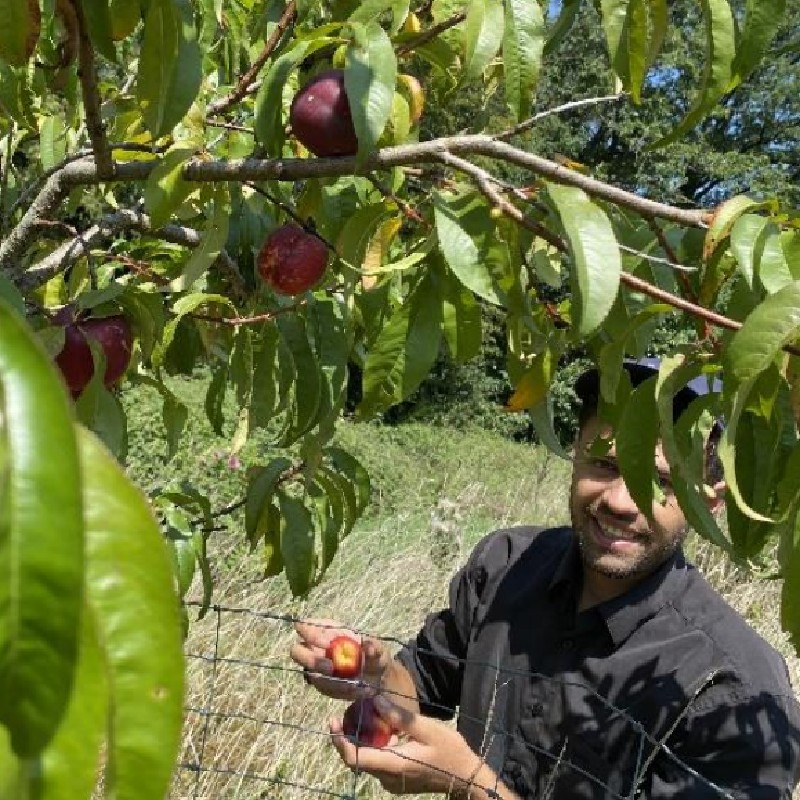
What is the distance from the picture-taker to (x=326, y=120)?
0.92 metres

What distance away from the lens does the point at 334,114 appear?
0.91m

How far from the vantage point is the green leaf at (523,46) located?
35.5 inches

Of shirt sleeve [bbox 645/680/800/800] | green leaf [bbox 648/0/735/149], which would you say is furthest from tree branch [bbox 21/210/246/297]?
shirt sleeve [bbox 645/680/800/800]

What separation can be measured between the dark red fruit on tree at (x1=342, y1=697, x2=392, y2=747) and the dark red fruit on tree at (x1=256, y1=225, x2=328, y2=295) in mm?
925

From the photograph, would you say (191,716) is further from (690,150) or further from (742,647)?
(690,150)

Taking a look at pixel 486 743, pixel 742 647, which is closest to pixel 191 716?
pixel 486 743

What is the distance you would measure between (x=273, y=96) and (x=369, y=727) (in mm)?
1252

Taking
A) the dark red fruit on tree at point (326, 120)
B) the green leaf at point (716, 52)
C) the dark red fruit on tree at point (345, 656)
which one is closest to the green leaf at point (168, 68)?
the dark red fruit on tree at point (326, 120)

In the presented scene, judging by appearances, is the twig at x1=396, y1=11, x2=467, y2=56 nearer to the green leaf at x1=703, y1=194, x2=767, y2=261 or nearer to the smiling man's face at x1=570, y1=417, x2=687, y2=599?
the green leaf at x1=703, y1=194, x2=767, y2=261

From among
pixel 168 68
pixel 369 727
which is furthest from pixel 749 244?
pixel 369 727

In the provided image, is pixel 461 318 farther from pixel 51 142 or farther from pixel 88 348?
pixel 51 142

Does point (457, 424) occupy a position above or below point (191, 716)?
below

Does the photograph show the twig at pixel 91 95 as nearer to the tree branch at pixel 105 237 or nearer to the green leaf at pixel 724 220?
the tree branch at pixel 105 237

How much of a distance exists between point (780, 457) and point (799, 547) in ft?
0.43
